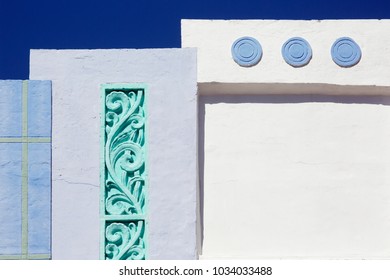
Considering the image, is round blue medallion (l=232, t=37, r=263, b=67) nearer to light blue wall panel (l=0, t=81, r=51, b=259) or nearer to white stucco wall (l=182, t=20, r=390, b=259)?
white stucco wall (l=182, t=20, r=390, b=259)

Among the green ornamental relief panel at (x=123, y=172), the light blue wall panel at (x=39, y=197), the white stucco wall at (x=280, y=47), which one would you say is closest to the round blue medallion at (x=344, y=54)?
the white stucco wall at (x=280, y=47)

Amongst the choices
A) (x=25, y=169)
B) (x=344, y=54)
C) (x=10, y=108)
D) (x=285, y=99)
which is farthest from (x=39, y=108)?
(x=344, y=54)

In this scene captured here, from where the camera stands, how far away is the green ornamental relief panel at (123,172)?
7.96 m

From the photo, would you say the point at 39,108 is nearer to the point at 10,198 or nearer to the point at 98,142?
the point at 98,142

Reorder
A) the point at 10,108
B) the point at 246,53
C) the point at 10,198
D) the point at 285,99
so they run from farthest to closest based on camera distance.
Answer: the point at 285,99, the point at 246,53, the point at 10,108, the point at 10,198

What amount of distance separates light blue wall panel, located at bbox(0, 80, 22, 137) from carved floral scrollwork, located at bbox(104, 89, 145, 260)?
70cm

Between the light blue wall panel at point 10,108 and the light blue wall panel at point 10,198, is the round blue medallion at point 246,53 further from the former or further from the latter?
the light blue wall panel at point 10,198

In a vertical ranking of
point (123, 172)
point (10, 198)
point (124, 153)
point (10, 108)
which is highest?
point (10, 108)

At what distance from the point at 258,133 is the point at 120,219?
141 cm

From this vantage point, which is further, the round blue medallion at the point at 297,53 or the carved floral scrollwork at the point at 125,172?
the round blue medallion at the point at 297,53

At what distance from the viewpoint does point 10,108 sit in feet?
26.5

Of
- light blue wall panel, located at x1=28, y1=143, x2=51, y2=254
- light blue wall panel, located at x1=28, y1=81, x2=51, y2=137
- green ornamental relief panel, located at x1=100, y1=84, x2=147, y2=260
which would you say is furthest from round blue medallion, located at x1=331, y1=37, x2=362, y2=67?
light blue wall panel, located at x1=28, y1=143, x2=51, y2=254

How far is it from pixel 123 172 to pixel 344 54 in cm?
213

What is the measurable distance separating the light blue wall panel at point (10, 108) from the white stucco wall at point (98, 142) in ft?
0.64
